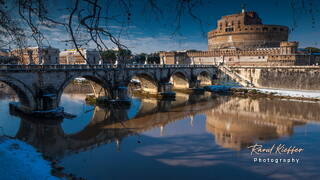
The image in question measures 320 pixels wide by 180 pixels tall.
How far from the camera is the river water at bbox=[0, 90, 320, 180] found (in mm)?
9594

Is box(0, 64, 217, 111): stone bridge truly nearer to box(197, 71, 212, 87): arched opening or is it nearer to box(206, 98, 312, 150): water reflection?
box(206, 98, 312, 150): water reflection

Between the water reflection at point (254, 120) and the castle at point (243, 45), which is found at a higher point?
the castle at point (243, 45)

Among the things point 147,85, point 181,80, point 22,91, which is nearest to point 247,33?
point 181,80

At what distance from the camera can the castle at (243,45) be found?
4306cm

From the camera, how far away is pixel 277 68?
36406mm

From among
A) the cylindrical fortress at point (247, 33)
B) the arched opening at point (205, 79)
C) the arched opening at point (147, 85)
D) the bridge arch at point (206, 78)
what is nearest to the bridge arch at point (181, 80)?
the bridge arch at point (206, 78)

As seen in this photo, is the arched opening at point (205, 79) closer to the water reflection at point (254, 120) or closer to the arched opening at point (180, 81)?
the arched opening at point (180, 81)

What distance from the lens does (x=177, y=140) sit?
→ 1333 centimetres

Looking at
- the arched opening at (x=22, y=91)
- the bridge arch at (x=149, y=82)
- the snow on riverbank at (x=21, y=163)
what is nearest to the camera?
the snow on riverbank at (x=21, y=163)

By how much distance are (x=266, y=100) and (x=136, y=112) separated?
15.6m

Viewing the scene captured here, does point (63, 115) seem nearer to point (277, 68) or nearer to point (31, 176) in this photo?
point (31, 176)

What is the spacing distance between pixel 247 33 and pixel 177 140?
153 ft

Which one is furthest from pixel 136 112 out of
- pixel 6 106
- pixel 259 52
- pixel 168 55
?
pixel 168 55

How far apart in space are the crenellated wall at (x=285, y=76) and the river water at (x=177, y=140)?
11.9 meters
